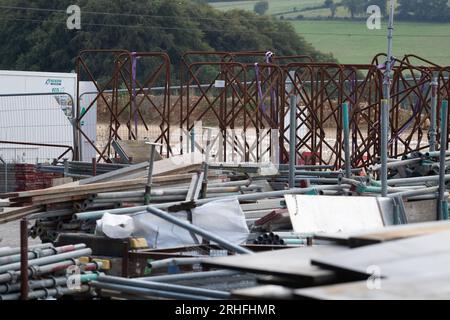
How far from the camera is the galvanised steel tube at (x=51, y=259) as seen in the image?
8.09 m

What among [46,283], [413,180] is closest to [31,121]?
[413,180]

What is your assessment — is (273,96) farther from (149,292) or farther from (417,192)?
(149,292)

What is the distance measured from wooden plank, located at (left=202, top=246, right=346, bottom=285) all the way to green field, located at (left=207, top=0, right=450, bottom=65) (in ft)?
200

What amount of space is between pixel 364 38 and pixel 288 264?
250 feet

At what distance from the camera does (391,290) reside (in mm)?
4258

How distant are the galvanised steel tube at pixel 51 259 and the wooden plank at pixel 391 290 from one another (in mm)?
4324

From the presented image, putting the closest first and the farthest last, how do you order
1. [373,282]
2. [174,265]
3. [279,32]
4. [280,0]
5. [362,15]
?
[373,282]
[174,265]
[279,32]
[362,15]
[280,0]

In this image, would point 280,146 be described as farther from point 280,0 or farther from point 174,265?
point 280,0

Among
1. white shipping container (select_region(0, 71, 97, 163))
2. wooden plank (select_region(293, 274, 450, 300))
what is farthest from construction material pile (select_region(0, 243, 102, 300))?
white shipping container (select_region(0, 71, 97, 163))

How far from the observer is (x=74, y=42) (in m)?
52.5

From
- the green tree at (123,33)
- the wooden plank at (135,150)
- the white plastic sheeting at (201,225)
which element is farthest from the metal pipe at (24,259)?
the green tree at (123,33)
